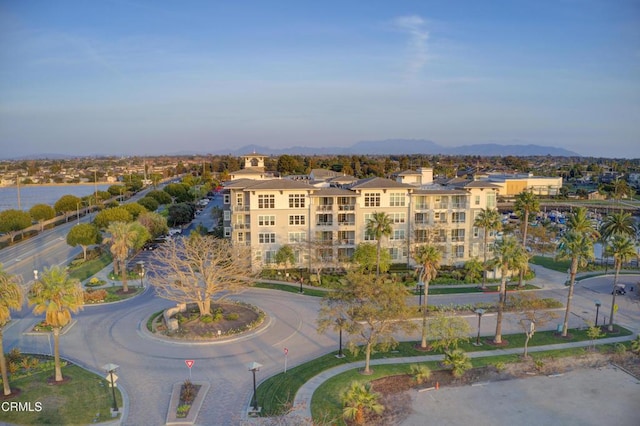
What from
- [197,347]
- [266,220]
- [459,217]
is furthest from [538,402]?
[266,220]

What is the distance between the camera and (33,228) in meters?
84.1

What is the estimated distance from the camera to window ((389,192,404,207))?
5454cm

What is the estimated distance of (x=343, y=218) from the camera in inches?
2120

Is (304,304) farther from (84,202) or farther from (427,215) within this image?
(84,202)

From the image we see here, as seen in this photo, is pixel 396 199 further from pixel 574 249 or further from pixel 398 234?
pixel 574 249

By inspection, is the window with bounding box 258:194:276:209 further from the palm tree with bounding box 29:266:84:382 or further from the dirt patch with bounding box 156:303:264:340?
the palm tree with bounding box 29:266:84:382

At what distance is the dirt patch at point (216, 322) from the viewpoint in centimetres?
3384

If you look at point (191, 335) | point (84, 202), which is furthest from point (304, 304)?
point (84, 202)

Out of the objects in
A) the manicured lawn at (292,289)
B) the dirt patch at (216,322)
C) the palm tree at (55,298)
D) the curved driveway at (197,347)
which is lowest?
the manicured lawn at (292,289)

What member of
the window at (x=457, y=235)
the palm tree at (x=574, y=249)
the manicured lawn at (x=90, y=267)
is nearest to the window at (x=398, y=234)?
the window at (x=457, y=235)

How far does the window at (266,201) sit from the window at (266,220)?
118 centimetres

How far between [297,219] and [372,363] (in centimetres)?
2588

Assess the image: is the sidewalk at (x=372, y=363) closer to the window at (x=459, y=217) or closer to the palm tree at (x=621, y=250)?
the palm tree at (x=621, y=250)

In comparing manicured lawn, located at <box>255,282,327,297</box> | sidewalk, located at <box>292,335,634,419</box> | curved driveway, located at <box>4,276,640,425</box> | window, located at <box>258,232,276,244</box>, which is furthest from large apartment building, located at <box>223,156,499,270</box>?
sidewalk, located at <box>292,335,634,419</box>
